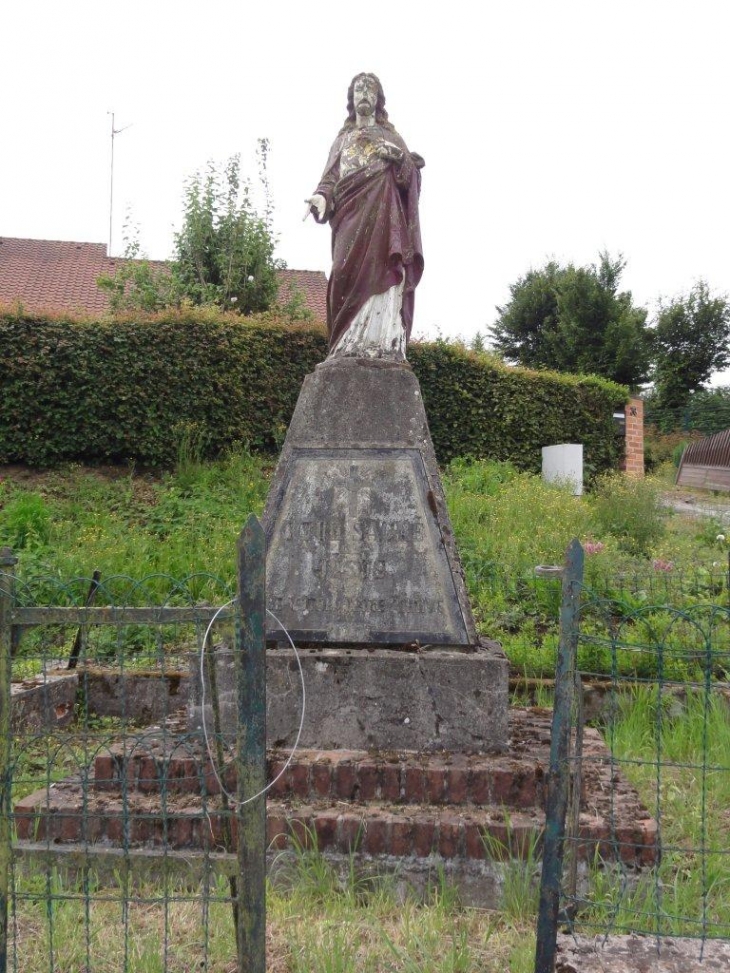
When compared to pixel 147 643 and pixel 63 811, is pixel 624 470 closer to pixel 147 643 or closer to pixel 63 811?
pixel 147 643

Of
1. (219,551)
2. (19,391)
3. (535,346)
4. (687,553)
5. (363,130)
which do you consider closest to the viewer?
(363,130)

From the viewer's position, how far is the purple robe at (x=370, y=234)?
4.57 m

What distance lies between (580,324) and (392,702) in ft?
77.4

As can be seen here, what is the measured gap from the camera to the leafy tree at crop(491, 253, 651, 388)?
82.1 feet

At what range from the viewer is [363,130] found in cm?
473

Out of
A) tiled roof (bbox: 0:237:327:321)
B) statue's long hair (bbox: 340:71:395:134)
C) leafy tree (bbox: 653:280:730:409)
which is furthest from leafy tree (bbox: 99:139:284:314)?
leafy tree (bbox: 653:280:730:409)

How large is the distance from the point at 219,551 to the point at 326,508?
3632 millimetres

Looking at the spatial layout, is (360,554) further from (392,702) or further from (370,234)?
(370,234)

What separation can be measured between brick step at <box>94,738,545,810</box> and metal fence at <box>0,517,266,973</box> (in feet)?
0.08

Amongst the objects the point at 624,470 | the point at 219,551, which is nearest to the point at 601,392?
the point at 624,470

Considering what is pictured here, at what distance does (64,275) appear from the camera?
18.8 metres

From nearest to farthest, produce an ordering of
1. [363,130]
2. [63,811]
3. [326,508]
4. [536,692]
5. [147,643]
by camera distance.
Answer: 1. [63,811]
2. [326,508]
3. [363,130]
4. [536,692]
5. [147,643]

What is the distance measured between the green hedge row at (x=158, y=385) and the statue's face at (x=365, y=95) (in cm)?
590

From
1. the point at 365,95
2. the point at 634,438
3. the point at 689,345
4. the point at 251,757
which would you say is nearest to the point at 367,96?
the point at 365,95
